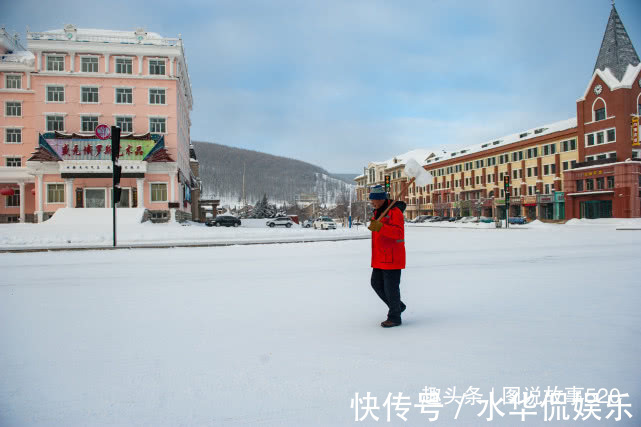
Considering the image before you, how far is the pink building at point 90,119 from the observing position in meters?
38.1

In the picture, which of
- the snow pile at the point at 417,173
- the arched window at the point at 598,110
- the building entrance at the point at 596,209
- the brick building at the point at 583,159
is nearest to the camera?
the snow pile at the point at 417,173

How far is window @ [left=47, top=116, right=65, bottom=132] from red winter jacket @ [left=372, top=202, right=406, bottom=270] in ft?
142

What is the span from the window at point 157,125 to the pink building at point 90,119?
74 millimetres

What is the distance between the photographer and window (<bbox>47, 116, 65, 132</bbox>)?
39.2 metres

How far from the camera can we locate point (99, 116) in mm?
40125

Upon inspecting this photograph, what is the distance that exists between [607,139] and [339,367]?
2333 inches

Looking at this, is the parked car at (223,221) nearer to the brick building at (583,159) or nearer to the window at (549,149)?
the brick building at (583,159)

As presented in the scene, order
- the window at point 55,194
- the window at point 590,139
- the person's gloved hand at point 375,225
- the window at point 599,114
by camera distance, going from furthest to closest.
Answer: the window at point 590,139 < the window at point 599,114 < the window at point 55,194 < the person's gloved hand at point 375,225

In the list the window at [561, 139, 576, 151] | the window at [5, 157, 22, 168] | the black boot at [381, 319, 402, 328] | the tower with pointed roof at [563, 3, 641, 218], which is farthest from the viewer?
the window at [561, 139, 576, 151]

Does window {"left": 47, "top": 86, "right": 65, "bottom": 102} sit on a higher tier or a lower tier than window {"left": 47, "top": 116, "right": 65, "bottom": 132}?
higher

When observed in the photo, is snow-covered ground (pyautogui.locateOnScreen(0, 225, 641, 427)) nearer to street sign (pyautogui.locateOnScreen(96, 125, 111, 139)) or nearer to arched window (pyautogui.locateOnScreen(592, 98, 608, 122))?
street sign (pyautogui.locateOnScreen(96, 125, 111, 139))

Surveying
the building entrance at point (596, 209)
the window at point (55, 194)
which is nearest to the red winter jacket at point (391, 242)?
the window at point (55, 194)

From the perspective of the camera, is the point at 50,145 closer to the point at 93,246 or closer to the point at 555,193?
the point at 93,246

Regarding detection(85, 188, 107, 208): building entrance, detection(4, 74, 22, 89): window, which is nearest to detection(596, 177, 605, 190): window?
Answer: detection(85, 188, 107, 208): building entrance
